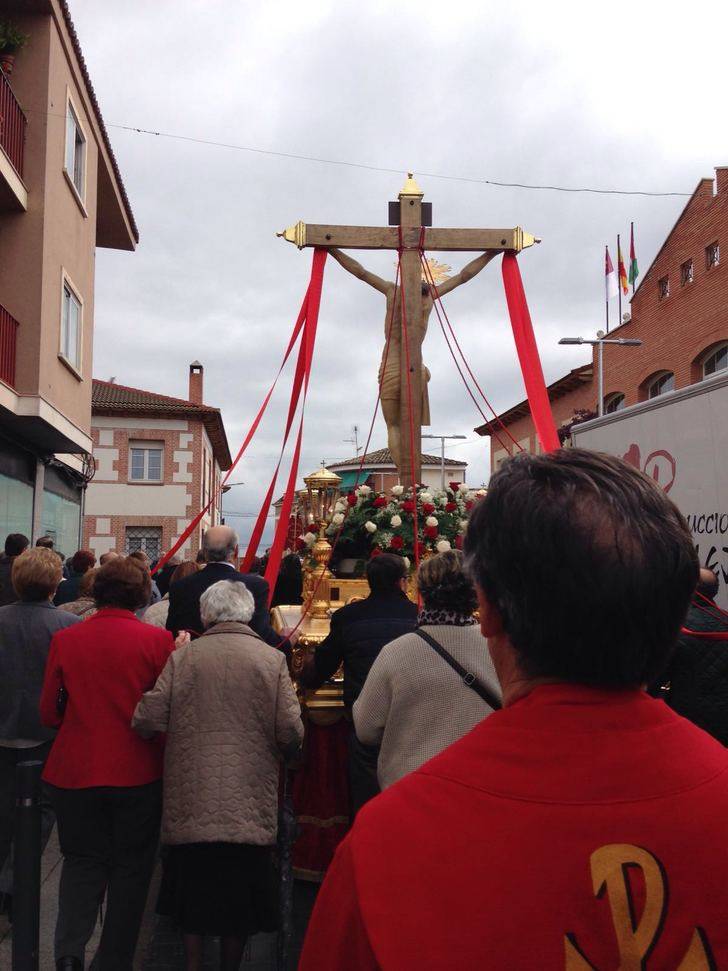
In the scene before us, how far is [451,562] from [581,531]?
2.25m

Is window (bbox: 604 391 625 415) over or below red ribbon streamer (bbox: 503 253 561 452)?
over

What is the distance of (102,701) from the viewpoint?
374 cm

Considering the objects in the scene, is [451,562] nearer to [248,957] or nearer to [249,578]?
[249,578]

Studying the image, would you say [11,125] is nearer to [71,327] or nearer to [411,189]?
[71,327]

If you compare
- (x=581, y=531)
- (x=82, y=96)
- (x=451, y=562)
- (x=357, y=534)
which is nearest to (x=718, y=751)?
(x=581, y=531)

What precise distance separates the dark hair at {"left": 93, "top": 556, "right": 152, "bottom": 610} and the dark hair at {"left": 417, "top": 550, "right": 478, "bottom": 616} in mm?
1382

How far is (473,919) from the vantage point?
3.26 feet

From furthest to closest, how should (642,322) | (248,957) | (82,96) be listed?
1. (642,322)
2. (82,96)
3. (248,957)

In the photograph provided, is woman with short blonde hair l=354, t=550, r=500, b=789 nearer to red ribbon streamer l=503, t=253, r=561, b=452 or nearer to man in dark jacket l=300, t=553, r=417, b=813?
man in dark jacket l=300, t=553, r=417, b=813

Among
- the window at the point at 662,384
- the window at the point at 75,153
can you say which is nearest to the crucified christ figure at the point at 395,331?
the window at the point at 75,153

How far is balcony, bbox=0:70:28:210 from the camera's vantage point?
11.4m

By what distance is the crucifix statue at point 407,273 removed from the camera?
6.46 m

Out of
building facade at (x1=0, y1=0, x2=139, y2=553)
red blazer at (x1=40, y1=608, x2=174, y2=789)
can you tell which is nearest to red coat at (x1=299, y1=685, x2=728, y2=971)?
red blazer at (x1=40, y1=608, x2=174, y2=789)

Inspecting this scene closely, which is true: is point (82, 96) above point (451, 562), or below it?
above
